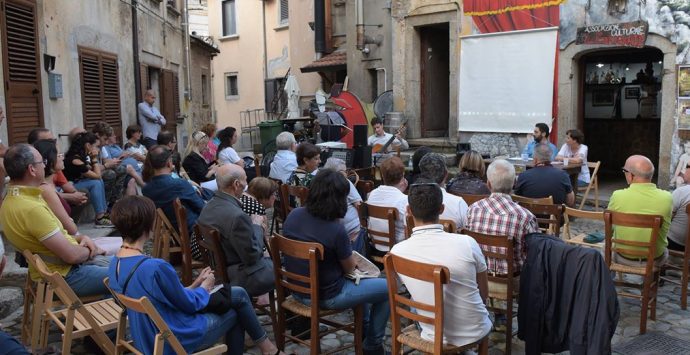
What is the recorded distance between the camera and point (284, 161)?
728cm

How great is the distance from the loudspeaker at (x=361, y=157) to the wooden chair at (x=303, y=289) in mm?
4764

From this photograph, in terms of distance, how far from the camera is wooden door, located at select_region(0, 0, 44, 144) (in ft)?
21.0

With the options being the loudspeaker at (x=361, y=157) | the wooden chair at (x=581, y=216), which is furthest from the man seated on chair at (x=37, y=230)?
the loudspeaker at (x=361, y=157)

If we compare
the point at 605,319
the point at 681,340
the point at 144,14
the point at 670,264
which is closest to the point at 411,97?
the point at 144,14

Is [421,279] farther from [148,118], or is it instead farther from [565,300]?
[148,118]

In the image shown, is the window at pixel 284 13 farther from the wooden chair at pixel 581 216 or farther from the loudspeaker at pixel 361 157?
the wooden chair at pixel 581 216

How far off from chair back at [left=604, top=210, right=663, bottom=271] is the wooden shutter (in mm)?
7353

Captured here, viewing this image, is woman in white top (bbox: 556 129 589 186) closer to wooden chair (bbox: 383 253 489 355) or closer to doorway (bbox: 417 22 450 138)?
doorway (bbox: 417 22 450 138)

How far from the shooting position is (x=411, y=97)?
13.1 meters

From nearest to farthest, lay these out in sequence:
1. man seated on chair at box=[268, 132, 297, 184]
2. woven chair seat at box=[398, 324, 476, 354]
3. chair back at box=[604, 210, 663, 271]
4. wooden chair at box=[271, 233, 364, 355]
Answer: woven chair seat at box=[398, 324, 476, 354] < wooden chair at box=[271, 233, 364, 355] < chair back at box=[604, 210, 663, 271] < man seated on chair at box=[268, 132, 297, 184]

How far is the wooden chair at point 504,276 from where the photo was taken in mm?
3578

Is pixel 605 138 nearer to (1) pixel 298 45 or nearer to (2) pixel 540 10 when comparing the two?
(2) pixel 540 10

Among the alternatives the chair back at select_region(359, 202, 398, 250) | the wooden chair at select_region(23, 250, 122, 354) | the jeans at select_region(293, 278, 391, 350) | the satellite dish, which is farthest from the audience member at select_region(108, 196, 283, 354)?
the satellite dish

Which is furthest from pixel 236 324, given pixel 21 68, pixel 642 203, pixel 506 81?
pixel 506 81
